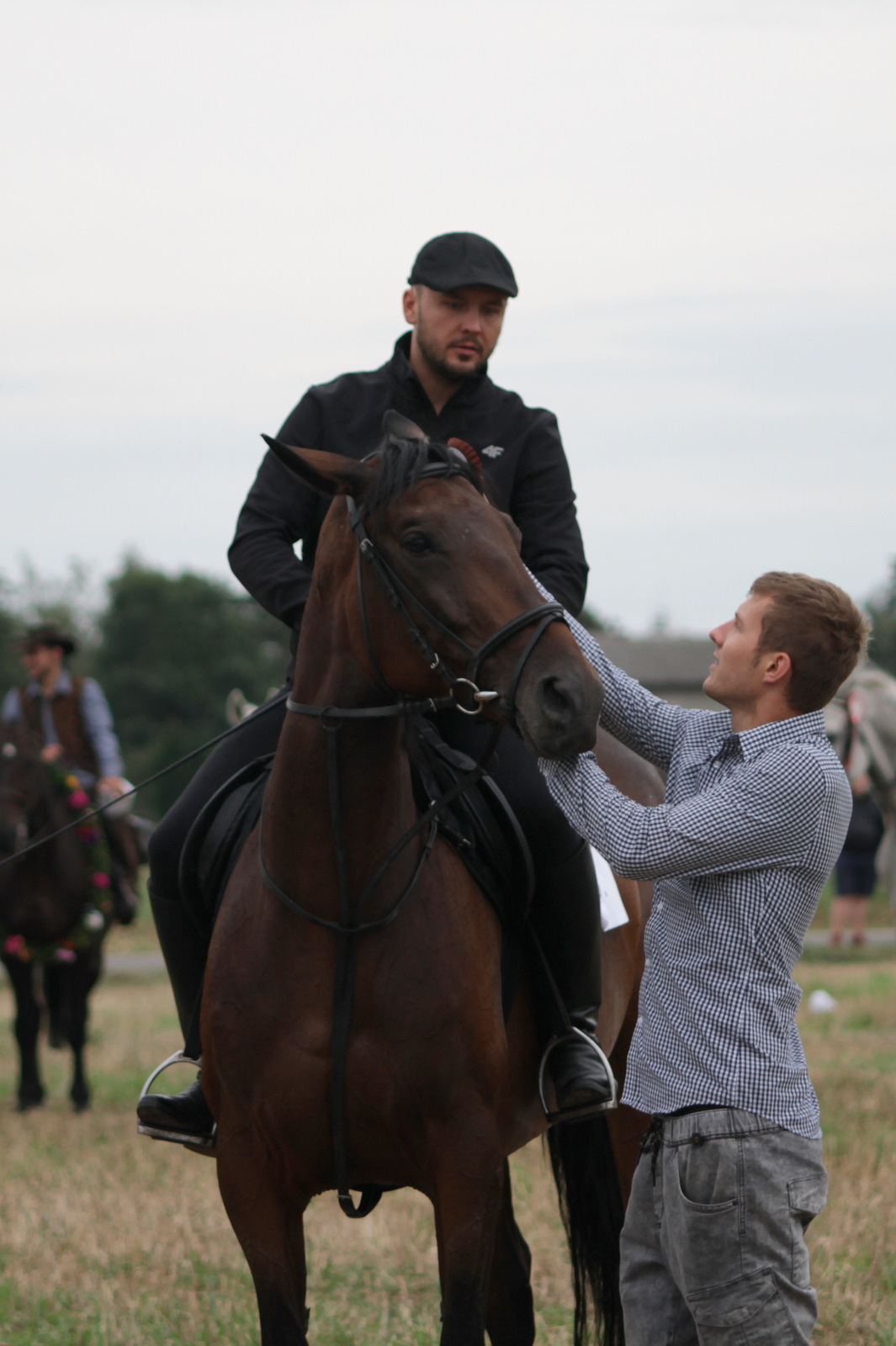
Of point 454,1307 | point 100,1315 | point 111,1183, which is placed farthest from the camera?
point 111,1183

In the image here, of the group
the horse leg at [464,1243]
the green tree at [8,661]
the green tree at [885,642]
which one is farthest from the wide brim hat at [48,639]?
the green tree at [885,642]

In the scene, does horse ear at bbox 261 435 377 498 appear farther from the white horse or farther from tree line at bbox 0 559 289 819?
tree line at bbox 0 559 289 819

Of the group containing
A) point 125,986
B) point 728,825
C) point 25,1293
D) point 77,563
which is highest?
point 77,563

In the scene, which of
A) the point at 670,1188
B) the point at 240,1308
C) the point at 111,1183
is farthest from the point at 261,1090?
the point at 111,1183

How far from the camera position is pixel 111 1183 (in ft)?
24.2

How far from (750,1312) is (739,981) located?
0.64 m

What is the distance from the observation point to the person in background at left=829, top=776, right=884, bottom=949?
57.6 ft

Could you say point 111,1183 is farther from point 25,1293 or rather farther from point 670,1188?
point 670,1188

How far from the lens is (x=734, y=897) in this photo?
126 inches

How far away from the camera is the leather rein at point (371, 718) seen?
127 inches

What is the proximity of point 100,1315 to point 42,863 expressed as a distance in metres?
5.83

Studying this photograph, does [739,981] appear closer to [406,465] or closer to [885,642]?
[406,465]

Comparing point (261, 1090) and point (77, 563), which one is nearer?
point (261, 1090)

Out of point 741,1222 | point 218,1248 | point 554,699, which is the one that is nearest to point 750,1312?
point 741,1222
